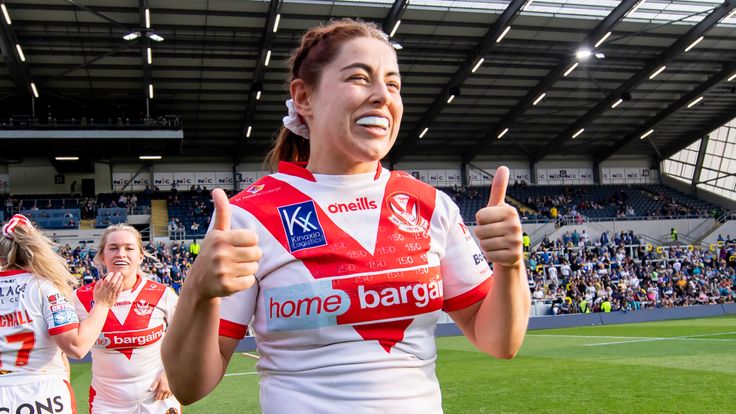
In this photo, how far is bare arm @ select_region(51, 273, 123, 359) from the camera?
3779 mm

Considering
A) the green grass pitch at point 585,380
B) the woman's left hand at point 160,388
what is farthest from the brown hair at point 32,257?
the green grass pitch at point 585,380

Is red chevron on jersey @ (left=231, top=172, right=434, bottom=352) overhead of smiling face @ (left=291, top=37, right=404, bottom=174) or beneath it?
beneath

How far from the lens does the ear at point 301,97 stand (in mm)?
2240

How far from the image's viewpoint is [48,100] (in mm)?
31828

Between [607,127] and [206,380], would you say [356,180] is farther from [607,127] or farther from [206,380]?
[607,127]

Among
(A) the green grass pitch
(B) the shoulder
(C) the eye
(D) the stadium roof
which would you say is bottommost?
(A) the green grass pitch

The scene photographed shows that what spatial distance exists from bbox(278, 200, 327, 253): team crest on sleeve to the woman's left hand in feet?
10.1

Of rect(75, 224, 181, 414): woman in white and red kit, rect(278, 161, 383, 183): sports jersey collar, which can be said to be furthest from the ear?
rect(75, 224, 181, 414): woman in white and red kit

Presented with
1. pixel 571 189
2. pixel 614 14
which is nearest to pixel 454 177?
pixel 571 189

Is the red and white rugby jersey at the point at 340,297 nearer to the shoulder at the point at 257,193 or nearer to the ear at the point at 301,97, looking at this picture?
the shoulder at the point at 257,193

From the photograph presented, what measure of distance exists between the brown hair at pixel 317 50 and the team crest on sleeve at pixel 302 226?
410 mm

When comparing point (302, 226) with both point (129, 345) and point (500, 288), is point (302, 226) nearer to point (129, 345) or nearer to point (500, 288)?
point (500, 288)

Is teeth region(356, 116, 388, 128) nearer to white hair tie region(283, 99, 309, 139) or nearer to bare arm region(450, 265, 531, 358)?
white hair tie region(283, 99, 309, 139)

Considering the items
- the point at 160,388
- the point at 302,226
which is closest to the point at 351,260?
the point at 302,226
